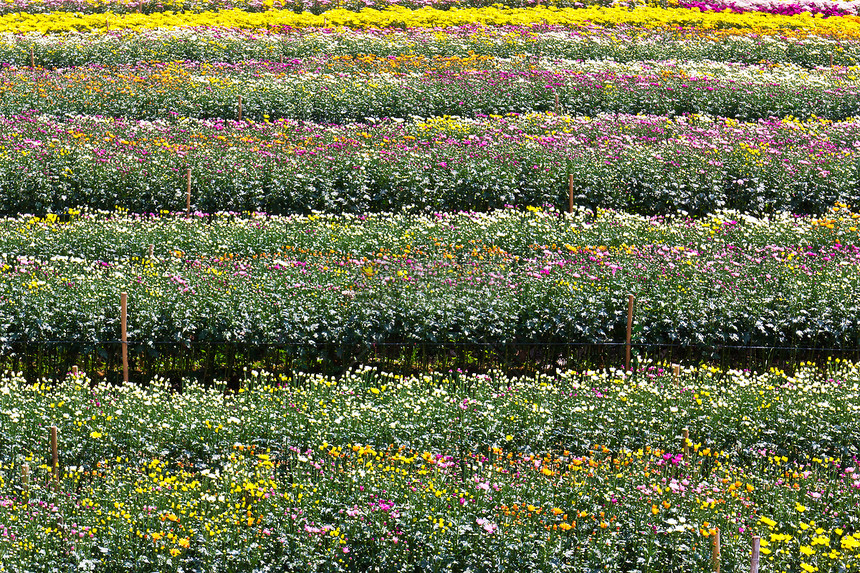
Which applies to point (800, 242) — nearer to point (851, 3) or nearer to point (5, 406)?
point (5, 406)

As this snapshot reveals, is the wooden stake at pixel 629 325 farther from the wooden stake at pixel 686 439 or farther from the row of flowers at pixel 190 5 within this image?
the row of flowers at pixel 190 5

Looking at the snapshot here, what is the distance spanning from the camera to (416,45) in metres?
28.4

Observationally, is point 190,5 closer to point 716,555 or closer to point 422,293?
point 422,293

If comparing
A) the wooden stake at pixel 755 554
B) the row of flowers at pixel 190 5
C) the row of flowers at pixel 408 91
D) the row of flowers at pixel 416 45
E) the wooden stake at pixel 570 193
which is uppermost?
the row of flowers at pixel 190 5

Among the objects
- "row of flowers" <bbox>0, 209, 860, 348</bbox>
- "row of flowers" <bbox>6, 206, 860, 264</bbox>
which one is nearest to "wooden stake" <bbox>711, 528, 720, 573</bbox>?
"row of flowers" <bbox>0, 209, 860, 348</bbox>

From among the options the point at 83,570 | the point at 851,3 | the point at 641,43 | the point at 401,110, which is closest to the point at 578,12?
the point at 641,43

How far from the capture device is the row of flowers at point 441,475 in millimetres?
8219

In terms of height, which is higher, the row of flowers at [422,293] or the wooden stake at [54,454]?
the row of flowers at [422,293]

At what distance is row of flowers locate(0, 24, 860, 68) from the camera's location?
2717 cm

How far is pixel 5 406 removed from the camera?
1030 centimetres

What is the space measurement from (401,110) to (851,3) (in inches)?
935

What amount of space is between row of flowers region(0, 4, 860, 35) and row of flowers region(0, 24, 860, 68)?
133 centimetres

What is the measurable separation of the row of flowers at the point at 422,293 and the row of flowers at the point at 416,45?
1349 cm

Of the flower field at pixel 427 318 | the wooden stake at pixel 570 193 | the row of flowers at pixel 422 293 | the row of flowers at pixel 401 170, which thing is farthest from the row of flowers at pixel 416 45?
the row of flowers at pixel 422 293
